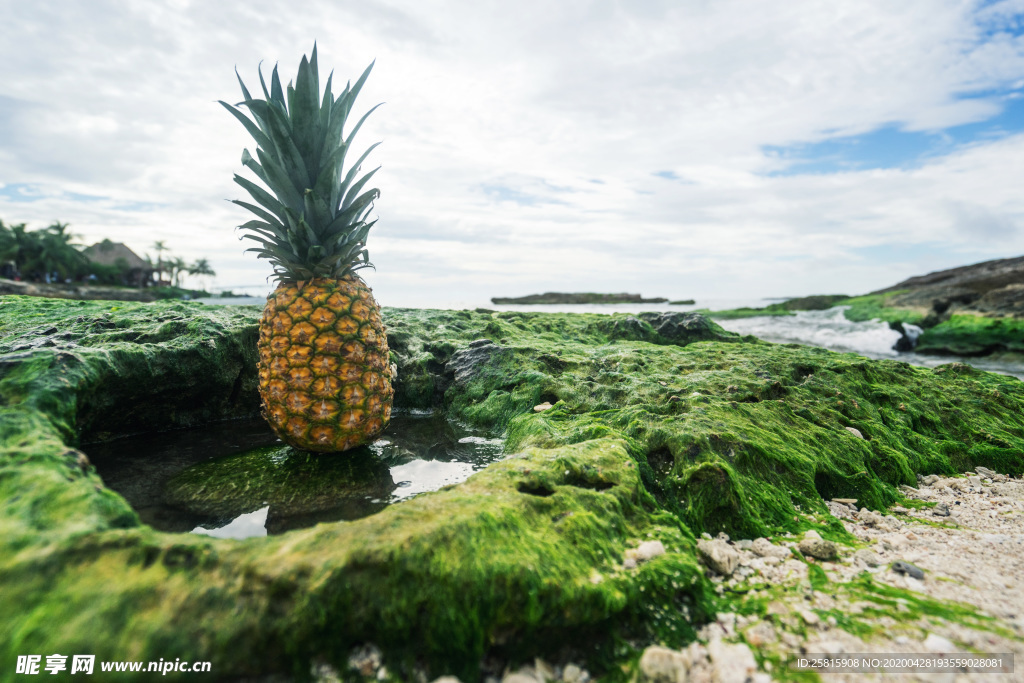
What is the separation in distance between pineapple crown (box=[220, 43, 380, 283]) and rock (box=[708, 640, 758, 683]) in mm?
3968

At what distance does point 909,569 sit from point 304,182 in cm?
537

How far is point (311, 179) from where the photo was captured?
166 inches

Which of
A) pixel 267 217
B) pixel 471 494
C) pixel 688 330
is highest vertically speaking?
pixel 267 217

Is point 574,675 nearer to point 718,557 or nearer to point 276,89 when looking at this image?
point 718,557

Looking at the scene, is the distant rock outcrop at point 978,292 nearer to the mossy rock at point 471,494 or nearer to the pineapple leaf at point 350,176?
the mossy rock at point 471,494

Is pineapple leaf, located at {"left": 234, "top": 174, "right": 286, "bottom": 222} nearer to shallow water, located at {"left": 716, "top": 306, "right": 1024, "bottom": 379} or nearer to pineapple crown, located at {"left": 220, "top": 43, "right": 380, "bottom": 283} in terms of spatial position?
pineapple crown, located at {"left": 220, "top": 43, "right": 380, "bottom": 283}

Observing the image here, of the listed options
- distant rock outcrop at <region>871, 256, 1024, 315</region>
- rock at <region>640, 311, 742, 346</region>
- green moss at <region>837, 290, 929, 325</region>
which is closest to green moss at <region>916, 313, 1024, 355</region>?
distant rock outcrop at <region>871, 256, 1024, 315</region>

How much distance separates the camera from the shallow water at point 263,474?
299 centimetres

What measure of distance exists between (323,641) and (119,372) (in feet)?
11.8

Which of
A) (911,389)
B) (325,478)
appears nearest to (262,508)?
(325,478)

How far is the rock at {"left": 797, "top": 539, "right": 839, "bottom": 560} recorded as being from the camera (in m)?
2.57

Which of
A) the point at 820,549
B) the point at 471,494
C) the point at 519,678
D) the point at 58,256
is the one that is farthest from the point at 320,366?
the point at 58,256

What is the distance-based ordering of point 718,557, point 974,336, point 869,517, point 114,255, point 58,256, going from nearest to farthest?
point 718,557 → point 869,517 → point 974,336 → point 58,256 → point 114,255

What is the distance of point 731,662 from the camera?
1.81 meters
